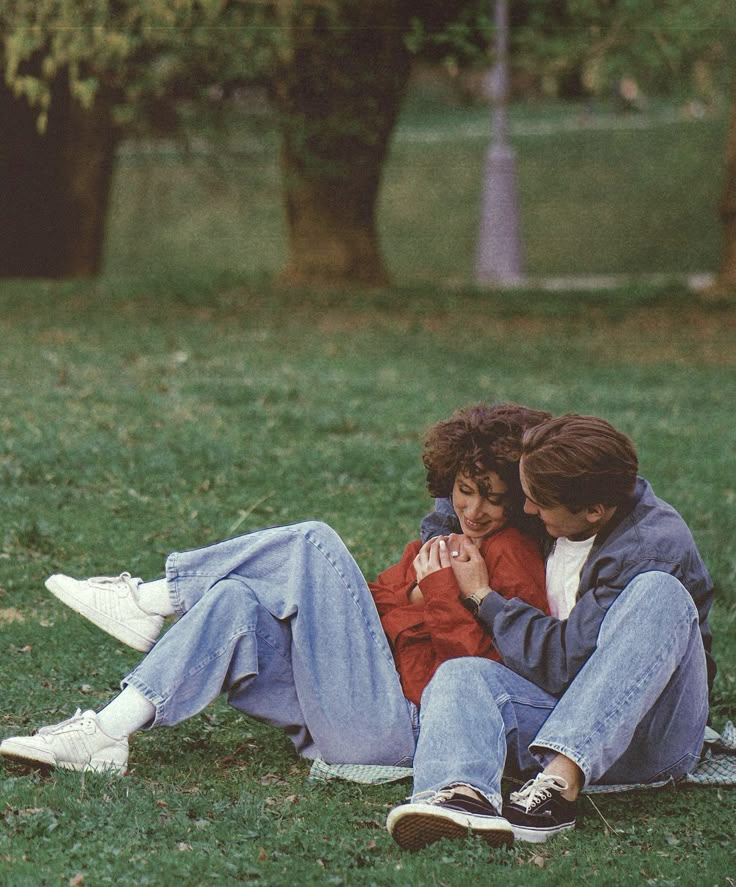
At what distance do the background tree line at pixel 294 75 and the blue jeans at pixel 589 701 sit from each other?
8061mm

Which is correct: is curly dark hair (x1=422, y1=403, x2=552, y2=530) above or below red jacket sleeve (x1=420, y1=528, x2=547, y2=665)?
above

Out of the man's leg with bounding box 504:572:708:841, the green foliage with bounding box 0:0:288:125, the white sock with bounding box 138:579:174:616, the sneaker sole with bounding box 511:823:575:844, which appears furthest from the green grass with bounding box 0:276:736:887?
the green foliage with bounding box 0:0:288:125

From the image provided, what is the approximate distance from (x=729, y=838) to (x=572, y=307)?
38.7ft

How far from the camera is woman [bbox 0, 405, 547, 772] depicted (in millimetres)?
4223

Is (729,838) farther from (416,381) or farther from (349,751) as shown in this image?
(416,381)

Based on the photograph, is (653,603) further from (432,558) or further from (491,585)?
(432,558)

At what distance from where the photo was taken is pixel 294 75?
1515cm

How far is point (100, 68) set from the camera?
14.3 m

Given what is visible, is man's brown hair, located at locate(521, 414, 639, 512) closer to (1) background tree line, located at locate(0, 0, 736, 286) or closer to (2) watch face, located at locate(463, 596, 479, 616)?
(2) watch face, located at locate(463, 596, 479, 616)

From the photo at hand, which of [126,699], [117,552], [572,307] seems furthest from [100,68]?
[126,699]

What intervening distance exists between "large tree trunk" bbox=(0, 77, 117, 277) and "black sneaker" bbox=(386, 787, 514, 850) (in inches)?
560

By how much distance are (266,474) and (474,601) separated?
3.71m

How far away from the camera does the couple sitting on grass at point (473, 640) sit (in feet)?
13.1

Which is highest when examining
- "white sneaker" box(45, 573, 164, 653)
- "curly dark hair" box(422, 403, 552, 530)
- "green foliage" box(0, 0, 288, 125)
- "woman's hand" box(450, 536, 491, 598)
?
"green foliage" box(0, 0, 288, 125)
